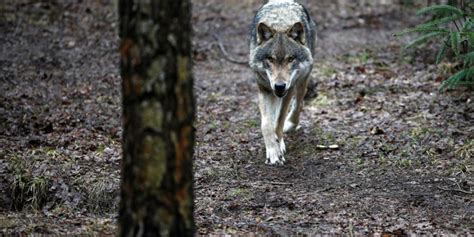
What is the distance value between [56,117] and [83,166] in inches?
83.5

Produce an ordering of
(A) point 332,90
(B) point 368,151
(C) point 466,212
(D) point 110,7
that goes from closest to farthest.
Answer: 1. (C) point 466,212
2. (B) point 368,151
3. (A) point 332,90
4. (D) point 110,7

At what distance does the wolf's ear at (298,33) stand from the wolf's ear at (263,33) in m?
0.24

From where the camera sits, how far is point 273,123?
7852 millimetres

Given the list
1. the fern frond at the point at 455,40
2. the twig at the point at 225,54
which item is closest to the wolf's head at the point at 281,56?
the fern frond at the point at 455,40

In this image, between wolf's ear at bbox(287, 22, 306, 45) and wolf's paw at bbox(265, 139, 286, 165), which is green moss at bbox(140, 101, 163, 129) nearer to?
wolf's paw at bbox(265, 139, 286, 165)

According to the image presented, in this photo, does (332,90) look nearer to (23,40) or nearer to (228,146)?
(228,146)

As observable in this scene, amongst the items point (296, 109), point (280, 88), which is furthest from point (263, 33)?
point (296, 109)

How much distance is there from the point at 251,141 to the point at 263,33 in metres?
1.55

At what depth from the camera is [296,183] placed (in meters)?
7.00

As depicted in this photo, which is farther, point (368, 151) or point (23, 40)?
point (23, 40)

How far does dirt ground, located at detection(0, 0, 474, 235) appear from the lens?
5.98 meters

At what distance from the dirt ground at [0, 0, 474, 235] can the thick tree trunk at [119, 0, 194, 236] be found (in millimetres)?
1975

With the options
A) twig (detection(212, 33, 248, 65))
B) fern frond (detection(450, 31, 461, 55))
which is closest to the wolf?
fern frond (detection(450, 31, 461, 55))

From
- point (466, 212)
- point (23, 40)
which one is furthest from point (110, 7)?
point (466, 212)
